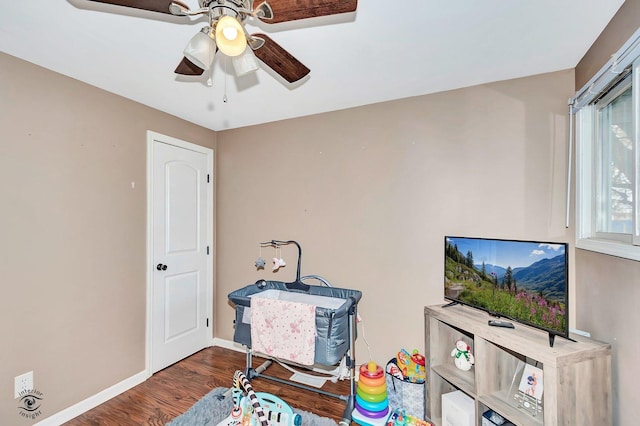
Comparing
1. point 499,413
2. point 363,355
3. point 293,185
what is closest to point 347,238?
point 293,185

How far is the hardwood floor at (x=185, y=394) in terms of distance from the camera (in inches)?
83.0

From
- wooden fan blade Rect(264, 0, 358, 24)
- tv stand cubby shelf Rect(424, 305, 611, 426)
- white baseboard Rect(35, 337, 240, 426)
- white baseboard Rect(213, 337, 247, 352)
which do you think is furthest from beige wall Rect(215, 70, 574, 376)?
wooden fan blade Rect(264, 0, 358, 24)

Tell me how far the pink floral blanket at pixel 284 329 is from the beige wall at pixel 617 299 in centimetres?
153

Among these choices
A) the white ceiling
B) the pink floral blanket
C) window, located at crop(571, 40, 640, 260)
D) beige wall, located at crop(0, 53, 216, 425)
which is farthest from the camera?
the pink floral blanket

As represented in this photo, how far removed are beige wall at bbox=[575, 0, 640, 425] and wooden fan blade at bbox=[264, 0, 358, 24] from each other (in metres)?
1.25

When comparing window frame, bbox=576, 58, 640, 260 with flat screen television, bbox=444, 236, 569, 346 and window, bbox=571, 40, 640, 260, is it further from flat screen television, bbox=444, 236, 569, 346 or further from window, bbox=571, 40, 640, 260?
flat screen television, bbox=444, 236, 569, 346

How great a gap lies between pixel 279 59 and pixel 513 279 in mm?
1719

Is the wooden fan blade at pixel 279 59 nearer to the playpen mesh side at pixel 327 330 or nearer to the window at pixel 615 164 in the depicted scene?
the playpen mesh side at pixel 327 330

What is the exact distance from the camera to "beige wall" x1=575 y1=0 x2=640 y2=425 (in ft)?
4.20

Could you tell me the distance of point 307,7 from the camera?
1049 mm

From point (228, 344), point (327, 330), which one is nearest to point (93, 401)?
point (228, 344)

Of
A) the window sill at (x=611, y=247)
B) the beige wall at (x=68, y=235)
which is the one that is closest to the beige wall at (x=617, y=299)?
the window sill at (x=611, y=247)

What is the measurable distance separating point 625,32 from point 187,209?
3235 mm

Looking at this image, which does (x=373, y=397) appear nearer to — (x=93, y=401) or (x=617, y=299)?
(x=617, y=299)
